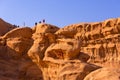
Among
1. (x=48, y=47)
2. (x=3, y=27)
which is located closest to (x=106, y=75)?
→ (x=48, y=47)

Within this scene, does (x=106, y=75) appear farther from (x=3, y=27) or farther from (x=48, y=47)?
(x=3, y=27)

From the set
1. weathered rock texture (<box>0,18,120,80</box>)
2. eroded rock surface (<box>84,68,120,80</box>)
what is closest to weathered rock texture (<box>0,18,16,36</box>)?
weathered rock texture (<box>0,18,120,80</box>)

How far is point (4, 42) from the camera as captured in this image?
2894 centimetres

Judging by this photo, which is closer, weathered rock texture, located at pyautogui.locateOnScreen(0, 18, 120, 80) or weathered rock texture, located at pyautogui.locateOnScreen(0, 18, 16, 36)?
weathered rock texture, located at pyautogui.locateOnScreen(0, 18, 120, 80)

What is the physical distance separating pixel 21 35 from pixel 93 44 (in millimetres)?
6907

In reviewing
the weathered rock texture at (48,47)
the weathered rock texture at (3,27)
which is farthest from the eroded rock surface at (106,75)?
the weathered rock texture at (3,27)

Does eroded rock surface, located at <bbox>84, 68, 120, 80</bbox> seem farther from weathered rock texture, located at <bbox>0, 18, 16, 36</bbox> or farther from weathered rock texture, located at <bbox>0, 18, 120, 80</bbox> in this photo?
weathered rock texture, located at <bbox>0, 18, 16, 36</bbox>

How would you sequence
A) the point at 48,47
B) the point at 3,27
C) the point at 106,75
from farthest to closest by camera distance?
1. the point at 3,27
2. the point at 48,47
3. the point at 106,75

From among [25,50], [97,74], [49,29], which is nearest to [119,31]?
[49,29]

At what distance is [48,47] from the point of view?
979 inches

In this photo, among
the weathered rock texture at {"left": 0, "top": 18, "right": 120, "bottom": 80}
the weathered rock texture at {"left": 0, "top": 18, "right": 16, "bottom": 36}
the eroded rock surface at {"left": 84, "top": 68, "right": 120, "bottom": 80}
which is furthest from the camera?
the weathered rock texture at {"left": 0, "top": 18, "right": 16, "bottom": 36}

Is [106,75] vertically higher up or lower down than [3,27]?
lower down

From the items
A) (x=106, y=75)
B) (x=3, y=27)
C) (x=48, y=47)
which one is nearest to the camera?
(x=106, y=75)

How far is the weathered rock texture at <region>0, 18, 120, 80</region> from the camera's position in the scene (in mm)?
24375
